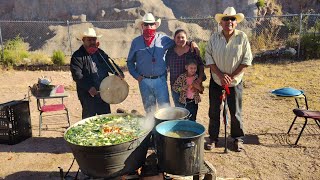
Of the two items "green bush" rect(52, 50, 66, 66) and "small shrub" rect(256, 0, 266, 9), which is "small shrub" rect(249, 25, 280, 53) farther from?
"small shrub" rect(256, 0, 266, 9)

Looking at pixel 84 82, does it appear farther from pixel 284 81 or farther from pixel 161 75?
pixel 284 81

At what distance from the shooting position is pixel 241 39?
5215 mm

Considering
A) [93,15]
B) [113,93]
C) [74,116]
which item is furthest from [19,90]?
[93,15]

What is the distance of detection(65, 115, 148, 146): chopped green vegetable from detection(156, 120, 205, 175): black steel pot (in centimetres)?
34

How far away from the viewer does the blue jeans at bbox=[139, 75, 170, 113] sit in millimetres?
5543

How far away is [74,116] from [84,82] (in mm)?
2452

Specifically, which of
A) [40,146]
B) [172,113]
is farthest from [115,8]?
[172,113]

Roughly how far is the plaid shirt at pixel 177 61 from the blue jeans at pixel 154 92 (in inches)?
8.1

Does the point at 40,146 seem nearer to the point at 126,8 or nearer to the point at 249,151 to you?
the point at 249,151

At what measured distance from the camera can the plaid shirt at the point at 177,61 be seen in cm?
547

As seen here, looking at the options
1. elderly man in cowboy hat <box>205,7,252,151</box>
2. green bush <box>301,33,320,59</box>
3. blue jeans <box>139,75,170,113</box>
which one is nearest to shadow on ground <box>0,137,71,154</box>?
blue jeans <box>139,75,170,113</box>

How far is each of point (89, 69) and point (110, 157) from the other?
2247mm

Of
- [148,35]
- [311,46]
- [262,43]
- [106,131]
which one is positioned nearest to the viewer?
[106,131]

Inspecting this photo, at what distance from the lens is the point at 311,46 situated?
41.6ft
